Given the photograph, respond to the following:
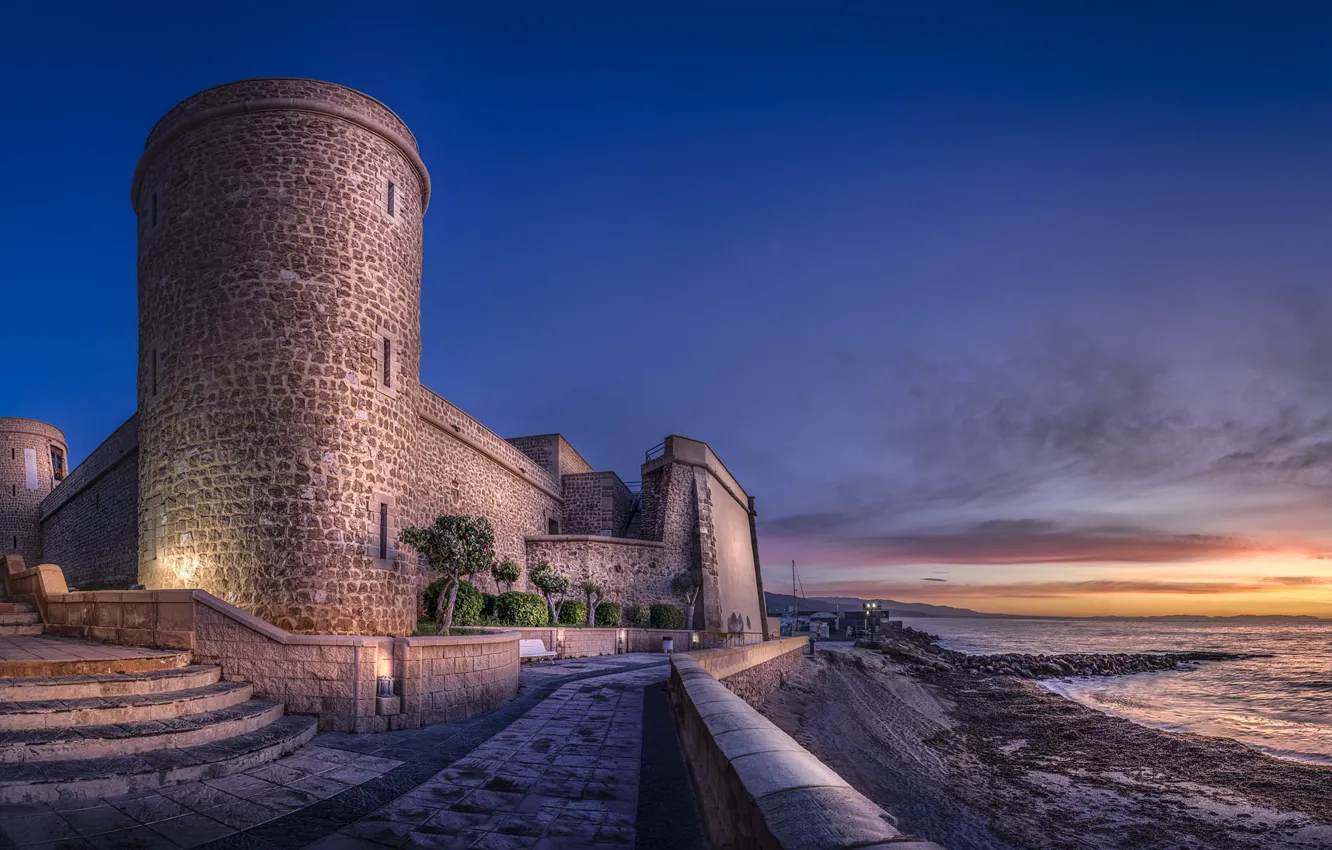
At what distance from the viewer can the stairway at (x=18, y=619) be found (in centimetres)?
1015

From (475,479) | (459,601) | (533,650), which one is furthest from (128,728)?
(475,479)

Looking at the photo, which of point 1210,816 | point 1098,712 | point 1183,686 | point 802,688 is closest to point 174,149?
point 1210,816

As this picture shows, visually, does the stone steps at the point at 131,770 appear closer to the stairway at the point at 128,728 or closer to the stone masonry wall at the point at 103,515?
the stairway at the point at 128,728

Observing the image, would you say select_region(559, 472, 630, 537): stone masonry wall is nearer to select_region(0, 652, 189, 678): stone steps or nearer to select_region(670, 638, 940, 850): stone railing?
select_region(0, 652, 189, 678): stone steps

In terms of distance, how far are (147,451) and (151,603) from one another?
3690 millimetres

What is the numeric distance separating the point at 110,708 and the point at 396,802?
321 cm

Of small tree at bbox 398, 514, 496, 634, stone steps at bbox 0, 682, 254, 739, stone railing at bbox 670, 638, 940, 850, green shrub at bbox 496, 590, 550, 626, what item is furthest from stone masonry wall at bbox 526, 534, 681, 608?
stone railing at bbox 670, 638, 940, 850

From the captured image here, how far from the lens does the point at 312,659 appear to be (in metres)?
8.36

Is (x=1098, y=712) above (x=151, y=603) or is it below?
below

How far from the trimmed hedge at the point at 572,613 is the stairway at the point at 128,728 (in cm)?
1607

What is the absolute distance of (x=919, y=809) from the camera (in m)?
11.9

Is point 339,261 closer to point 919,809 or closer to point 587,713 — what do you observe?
point 587,713

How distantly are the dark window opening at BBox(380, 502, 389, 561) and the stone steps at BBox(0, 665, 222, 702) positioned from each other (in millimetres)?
3492

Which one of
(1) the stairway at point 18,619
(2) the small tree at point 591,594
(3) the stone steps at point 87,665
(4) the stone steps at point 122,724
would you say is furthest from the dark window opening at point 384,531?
(2) the small tree at point 591,594
